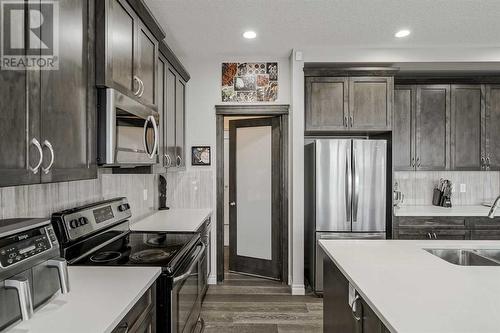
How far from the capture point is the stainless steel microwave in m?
1.61

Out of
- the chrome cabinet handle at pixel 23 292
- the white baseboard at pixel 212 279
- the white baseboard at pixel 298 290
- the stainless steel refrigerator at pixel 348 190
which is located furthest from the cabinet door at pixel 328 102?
the chrome cabinet handle at pixel 23 292

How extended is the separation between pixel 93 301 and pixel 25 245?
32cm

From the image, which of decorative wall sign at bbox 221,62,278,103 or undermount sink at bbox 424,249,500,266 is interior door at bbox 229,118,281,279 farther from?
undermount sink at bbox 424,249,500,266

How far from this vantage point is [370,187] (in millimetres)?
3600

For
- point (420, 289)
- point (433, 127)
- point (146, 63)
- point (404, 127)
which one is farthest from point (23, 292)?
point (433, 127)

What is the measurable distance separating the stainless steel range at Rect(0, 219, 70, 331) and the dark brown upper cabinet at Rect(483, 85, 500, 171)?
180 inches

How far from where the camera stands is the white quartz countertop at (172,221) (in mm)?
2697

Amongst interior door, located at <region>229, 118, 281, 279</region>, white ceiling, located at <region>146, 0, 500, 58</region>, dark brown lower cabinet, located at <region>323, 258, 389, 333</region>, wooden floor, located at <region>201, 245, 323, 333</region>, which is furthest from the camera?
interior door, located at <region>229, 118, 281, 279</region>

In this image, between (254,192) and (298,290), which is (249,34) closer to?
(254,192)

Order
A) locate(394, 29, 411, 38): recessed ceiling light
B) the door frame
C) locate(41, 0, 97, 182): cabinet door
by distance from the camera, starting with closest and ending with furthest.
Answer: locate(41, 0, 97, 182): cabinet door
locate(394, 29, 411, 38): recessed ceiling light
the door frame

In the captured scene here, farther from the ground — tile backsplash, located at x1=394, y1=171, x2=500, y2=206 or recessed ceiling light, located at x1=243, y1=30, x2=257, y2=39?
recessed ceiling light, located at x1=243, y1=30, x2=257, y2=39

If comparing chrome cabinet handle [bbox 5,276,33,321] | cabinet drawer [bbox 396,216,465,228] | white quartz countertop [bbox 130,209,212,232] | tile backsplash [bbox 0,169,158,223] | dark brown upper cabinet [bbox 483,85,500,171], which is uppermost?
dark brown upper cabinet [bbox 483,85,500,171]

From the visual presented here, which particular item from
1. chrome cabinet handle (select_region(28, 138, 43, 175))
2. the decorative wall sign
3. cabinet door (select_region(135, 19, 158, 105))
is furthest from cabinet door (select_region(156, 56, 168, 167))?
chrome cabinet handle (select_region(28, 138, 43, 175))

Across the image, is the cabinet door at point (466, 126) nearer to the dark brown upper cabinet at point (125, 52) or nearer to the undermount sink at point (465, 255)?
the undermount sink at point (465, 255)
